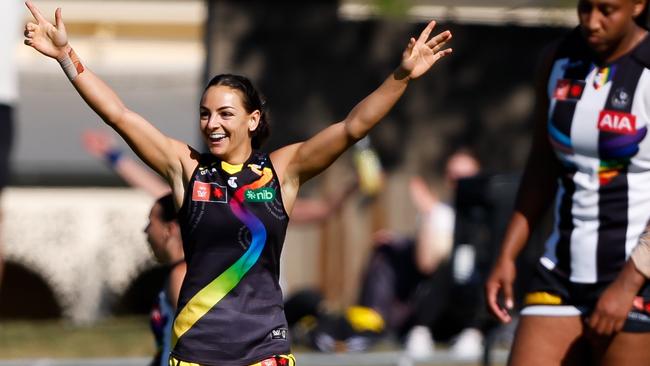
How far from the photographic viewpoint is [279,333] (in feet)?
15.5

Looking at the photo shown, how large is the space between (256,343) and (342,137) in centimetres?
73

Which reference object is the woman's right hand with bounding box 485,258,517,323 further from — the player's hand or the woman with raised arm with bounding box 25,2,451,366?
the woman with raised arm with bounding box 25,2,451,366

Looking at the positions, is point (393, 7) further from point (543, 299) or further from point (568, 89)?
point (543, 299)

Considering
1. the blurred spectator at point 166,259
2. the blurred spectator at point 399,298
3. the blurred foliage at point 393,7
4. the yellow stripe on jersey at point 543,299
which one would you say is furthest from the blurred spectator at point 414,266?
the yellow stripe on jersey at point 543,299

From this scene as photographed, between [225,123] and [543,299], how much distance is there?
1.23m

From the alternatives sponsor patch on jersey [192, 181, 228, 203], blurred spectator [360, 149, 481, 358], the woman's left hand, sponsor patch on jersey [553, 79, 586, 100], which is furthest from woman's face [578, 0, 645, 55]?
blurred spectator [360, 149, 481, 358]

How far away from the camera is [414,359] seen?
10.7 meters

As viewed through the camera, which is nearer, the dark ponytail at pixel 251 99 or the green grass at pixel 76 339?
the dark ponytail at pixel 251 99

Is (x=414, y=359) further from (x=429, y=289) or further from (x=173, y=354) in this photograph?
(x=173, y=354)

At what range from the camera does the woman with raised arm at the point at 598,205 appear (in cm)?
466

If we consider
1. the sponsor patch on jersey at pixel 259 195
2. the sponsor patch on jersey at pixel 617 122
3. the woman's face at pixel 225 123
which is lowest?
the sponsor patch on jersey at pixel 259 195

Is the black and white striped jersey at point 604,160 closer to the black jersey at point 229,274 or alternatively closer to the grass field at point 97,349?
the black jersey at point 229,274

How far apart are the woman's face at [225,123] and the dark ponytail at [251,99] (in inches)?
0.9

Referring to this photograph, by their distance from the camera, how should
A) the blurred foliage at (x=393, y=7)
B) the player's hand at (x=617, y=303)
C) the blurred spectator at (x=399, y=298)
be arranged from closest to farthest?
1. the player's hand at (x=617, y=303)
2. the blurred spectator at (x=399, y=298)
3. the blurred foliage at (x=393, y=7)
